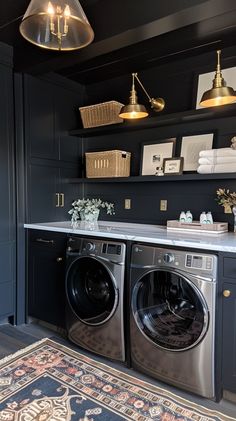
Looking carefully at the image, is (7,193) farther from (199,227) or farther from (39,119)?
(199,227)

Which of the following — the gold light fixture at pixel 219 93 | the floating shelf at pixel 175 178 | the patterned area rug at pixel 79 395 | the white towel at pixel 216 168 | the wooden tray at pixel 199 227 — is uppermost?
the gold light fixture at pixel 219 93

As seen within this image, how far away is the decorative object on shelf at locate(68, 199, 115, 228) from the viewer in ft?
10.1

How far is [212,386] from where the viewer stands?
1819 millimetres

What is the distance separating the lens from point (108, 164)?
10.0 ft

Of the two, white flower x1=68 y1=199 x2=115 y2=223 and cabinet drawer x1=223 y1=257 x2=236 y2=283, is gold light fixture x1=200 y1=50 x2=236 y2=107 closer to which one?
cabinet drawer x1=223 y1=257 x2=236 y2=283

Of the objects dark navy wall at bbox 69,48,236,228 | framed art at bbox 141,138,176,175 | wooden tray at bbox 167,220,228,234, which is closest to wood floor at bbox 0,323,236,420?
wooden tray at bbox 167,220,228,234

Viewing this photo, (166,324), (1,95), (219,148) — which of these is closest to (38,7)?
(1,95)

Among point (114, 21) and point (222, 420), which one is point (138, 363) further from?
point (114, 21)

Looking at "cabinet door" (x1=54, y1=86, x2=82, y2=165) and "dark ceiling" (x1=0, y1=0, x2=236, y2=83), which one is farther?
"cabinet door" (x1=54, y1=86, x2=82, y2=165)

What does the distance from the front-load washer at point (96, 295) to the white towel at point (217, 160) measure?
0.99 meters

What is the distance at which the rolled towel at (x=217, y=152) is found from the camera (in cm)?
241

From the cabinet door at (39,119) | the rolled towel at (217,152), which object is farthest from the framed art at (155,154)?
the cabinet door at (39,119)

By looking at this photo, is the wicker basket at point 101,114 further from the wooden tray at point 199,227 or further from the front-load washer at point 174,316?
the front-load washer at point 174,316

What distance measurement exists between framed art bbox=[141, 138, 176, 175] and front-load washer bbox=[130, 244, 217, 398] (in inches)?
43.5
